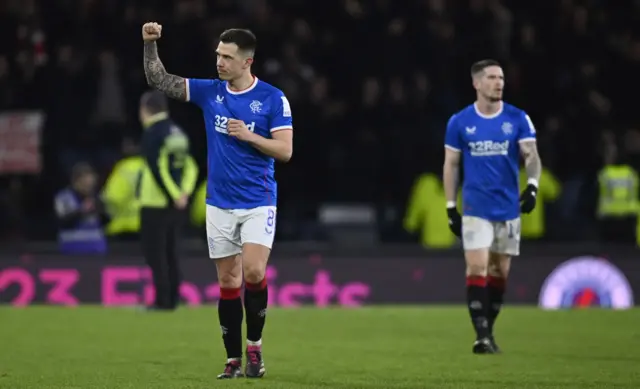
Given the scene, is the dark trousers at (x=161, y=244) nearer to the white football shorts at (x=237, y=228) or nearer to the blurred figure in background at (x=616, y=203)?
the white football shorts at (x=237, y=228)

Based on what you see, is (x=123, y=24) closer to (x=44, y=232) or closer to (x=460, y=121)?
(x=44, y=232)

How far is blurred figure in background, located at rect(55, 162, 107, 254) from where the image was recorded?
17875 mm

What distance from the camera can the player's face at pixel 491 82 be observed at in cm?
1162

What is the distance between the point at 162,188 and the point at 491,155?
4.73 m

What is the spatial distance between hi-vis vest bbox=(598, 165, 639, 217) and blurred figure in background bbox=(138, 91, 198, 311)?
6.14 m

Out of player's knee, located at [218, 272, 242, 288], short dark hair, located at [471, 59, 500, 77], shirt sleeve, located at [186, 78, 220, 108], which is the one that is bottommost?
player's knee, located at [218, 272, 242, 288]

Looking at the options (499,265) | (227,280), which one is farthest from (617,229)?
(227,280)

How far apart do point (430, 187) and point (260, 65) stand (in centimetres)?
289

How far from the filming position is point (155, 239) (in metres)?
15.3

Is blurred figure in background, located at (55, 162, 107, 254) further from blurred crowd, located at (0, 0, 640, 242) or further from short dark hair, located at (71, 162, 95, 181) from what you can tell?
blurred crowd, located at (0, 0, 640, 242)

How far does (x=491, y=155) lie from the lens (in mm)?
11711

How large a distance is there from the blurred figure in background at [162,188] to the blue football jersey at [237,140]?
18.9 feet

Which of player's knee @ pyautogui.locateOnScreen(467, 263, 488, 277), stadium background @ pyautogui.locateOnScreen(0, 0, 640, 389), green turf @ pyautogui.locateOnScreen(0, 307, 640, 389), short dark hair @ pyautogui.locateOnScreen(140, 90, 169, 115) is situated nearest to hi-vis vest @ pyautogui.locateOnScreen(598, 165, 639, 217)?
stadium background @ pyautogui.locateOnScreen(0, 0, 640, 389)

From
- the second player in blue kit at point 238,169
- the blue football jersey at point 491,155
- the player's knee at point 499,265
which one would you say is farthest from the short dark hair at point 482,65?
the second player in blue kit at point 238,169
